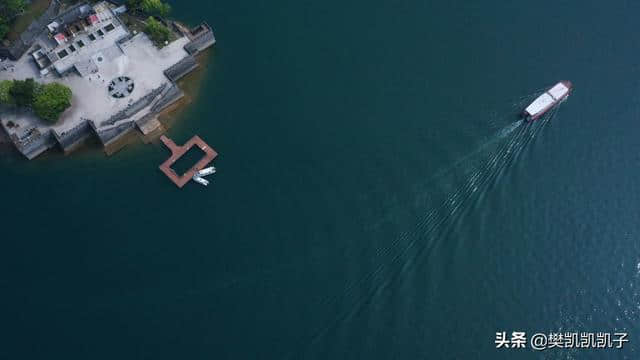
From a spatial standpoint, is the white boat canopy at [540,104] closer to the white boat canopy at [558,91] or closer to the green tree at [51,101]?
the white boat canopy at [558,91]

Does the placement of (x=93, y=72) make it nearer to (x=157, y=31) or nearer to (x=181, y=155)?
(x=157, y=31)

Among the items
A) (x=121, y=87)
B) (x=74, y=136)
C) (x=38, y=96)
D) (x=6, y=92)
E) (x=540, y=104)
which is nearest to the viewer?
(x=38, y=96)

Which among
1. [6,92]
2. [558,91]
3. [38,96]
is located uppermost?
[558,91]

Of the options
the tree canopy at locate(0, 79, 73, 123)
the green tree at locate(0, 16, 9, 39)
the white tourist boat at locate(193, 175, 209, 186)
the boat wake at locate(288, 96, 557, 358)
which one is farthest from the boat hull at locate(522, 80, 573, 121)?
the green tree at locate(0, 16, 9, 39)

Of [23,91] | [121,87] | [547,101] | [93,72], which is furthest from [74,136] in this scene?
[547,101]

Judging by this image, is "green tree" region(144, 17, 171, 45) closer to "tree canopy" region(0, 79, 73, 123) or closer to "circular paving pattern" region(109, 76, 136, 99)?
"circular paving pattern" region(109, 76, 136, 99)

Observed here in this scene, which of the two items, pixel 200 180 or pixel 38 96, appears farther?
pixel 200 180

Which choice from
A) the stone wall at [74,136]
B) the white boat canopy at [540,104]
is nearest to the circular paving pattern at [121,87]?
the stone wall at [74,136]
